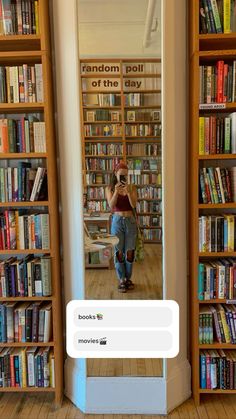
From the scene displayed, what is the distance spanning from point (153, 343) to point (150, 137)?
1120 mm

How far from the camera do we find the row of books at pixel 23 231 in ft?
6.07

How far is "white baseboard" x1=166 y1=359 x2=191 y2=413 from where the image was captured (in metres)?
1.93

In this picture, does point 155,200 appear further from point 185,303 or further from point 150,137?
point 185,303

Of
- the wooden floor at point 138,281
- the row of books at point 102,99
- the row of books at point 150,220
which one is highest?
the row of books at point 102,99

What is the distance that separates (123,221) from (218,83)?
2.93ft

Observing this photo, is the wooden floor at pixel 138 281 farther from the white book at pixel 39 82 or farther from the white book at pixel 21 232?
the white book at pixel 39 82

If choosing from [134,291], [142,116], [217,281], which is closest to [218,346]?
[217,281]

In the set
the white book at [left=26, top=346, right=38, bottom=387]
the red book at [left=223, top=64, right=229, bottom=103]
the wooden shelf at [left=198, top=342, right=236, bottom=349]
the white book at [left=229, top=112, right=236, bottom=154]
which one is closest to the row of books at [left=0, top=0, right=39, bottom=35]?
the red book at [left=223, top=64, right=229, bottom=103]

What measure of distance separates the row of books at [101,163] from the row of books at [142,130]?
0.56ft

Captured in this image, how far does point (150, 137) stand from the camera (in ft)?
6.27

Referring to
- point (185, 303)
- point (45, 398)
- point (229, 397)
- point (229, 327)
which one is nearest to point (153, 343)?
point (185, 303)

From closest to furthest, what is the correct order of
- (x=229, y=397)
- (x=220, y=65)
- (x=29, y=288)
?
(x=220, y=65)
(x=29, y=288)
(x=229, y=397)

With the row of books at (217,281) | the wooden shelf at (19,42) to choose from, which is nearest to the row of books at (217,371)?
the row of books at (217,281)

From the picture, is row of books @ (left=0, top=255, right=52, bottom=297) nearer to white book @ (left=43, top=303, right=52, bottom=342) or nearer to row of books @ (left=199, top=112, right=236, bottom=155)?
white book @ (left=43, top=303, right=52, bottom=342)
